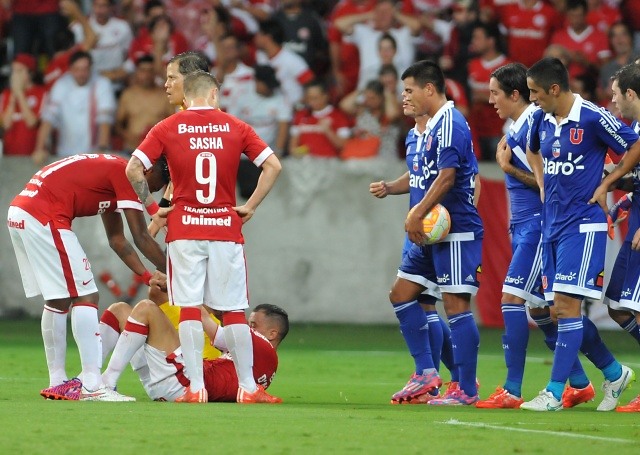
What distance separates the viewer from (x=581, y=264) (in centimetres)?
877

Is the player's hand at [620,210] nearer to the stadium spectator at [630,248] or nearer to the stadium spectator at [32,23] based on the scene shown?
the stadium spectator at [630,248]

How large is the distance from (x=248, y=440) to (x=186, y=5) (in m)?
13.0

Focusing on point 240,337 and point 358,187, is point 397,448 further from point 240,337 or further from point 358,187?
point 358,187

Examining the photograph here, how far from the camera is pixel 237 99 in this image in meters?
17.3

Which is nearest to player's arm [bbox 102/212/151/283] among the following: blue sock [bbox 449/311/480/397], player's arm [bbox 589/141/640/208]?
blue sock [bbox 449/311/480/397]

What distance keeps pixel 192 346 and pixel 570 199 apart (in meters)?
2.76

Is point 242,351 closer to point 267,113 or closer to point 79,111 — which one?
point 267,113

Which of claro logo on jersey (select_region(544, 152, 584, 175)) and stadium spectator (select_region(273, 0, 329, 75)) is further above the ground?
stadium spectator (select_region(273, 0, 329, 75))

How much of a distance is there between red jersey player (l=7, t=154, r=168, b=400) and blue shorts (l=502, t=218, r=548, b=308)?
2565 millimetres

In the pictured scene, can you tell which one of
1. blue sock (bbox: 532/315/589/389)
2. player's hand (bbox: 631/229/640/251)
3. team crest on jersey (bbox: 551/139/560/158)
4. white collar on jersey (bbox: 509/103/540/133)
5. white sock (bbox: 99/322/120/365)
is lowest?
blue sock (bbox: 532/315/589/389)

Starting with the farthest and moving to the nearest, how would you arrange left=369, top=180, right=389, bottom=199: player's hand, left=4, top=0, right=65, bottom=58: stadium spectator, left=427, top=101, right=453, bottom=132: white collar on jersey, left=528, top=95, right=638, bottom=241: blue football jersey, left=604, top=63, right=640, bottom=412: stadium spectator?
1. left=4, top=0, right=65, bottom=58: stadium spectator
2. left=369, top=180, right=389, bottom=199: player's hand
3. left=427, top=101, right=453, bottom=132: white collar on jersey
4. left=604, top=63, right=640, bottom=412: stadium spectator
5. left=528, top=95, right=638, bottom=241: blue football jersey

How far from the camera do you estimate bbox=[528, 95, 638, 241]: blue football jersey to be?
29.0 feet

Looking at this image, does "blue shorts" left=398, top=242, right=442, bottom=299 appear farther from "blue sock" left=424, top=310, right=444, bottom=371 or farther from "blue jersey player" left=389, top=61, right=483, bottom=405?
"blue sock" left=424, top=310, right=444, bottom=371

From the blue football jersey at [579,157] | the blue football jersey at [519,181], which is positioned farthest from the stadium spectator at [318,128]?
the blue football jersey at [579,157]
